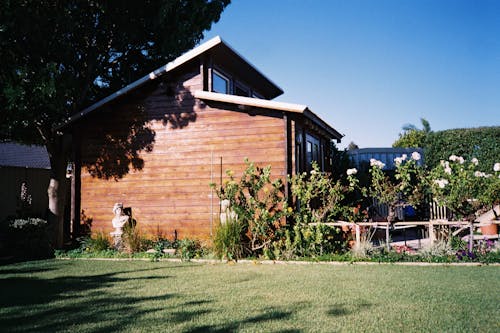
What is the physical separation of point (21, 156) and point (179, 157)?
1986cm

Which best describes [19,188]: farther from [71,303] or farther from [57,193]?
[71,303]

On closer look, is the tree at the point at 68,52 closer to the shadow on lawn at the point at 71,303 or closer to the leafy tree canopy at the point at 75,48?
the leafy tree canopy at the point at 75,48

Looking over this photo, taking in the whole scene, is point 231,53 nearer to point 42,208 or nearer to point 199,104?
point 199,104

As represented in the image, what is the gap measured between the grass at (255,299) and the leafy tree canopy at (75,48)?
4.68m

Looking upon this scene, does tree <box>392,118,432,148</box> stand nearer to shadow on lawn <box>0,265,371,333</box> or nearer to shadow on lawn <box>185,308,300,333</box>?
shadow on lawn <box>0,265,371,333</box>

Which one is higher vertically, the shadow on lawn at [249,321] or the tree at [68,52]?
the tree at [68,52]

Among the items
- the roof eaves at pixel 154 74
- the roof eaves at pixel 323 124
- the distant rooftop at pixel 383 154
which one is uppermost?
the roof eaves at pixel 154 74

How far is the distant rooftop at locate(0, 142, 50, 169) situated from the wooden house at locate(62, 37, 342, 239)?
51.3ft

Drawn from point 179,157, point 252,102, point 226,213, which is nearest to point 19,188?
point 179,157

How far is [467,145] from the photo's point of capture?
1570 cm

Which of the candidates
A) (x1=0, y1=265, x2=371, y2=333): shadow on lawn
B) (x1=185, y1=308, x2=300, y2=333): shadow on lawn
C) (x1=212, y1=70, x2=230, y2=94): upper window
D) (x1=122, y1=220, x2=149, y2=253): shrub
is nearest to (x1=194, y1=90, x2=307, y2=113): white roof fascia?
(x1=212, y1=70, x2=230, y2=94): upper window

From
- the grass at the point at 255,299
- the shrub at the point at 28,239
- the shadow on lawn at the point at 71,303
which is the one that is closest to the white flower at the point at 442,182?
the grass at the point at 255,299

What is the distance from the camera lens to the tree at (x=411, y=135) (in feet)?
98.7

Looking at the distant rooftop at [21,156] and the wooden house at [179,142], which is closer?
the wooden house at [179,142]
